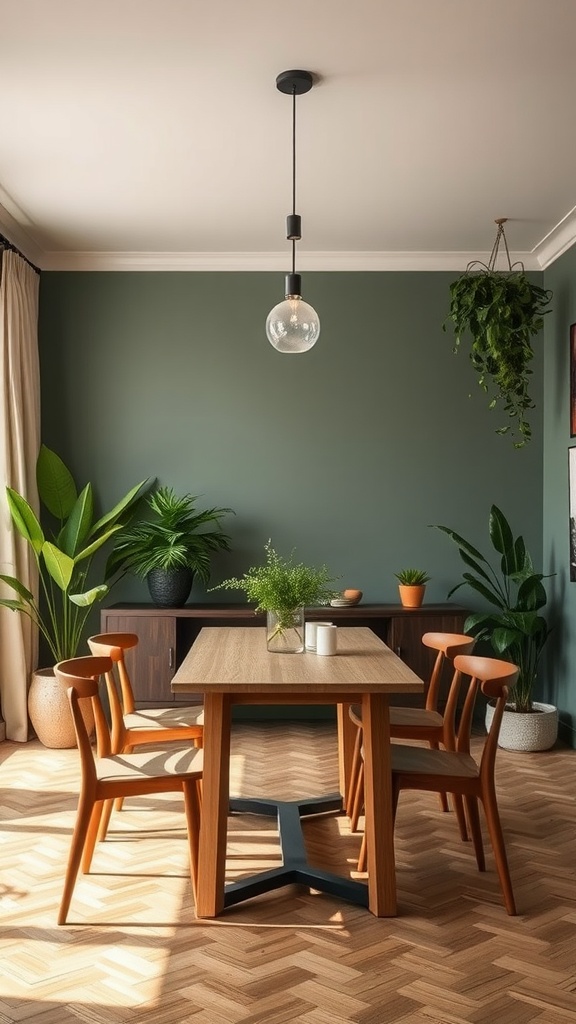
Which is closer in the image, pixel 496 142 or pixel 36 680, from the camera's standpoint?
pixel 496 142

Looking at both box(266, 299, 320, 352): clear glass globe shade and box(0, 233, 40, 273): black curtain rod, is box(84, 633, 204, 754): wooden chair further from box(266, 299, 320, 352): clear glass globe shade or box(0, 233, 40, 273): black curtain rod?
box(0, 233, 40, 273): black curtain rod

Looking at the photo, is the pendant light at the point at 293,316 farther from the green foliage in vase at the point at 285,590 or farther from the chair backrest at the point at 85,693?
the chair backrest at the point at 85,693

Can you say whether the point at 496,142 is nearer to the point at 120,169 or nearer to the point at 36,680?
the point at 120,169

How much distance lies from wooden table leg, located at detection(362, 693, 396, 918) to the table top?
13cm

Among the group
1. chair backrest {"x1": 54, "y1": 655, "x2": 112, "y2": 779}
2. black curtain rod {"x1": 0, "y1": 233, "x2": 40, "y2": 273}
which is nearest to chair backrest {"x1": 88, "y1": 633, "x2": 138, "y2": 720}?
chair backrest {"x1": 54, "y1": 655, "x2": 112, "y2": 779}

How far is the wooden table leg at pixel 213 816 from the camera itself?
2.97 m

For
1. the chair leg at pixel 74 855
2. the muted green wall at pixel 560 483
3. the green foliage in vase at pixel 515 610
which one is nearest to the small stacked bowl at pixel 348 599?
the green foliage in vase at pixel 515 610

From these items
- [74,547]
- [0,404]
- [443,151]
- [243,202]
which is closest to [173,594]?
[74,547]

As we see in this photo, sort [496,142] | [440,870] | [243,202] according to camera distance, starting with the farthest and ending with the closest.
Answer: [243,202] → [496,142] → [440,870]

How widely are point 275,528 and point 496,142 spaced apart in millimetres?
2771

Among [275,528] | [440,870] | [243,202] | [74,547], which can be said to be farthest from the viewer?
[275,528]

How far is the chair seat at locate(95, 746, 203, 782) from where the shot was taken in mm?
3043

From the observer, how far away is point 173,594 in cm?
559

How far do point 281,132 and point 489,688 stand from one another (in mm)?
2649
